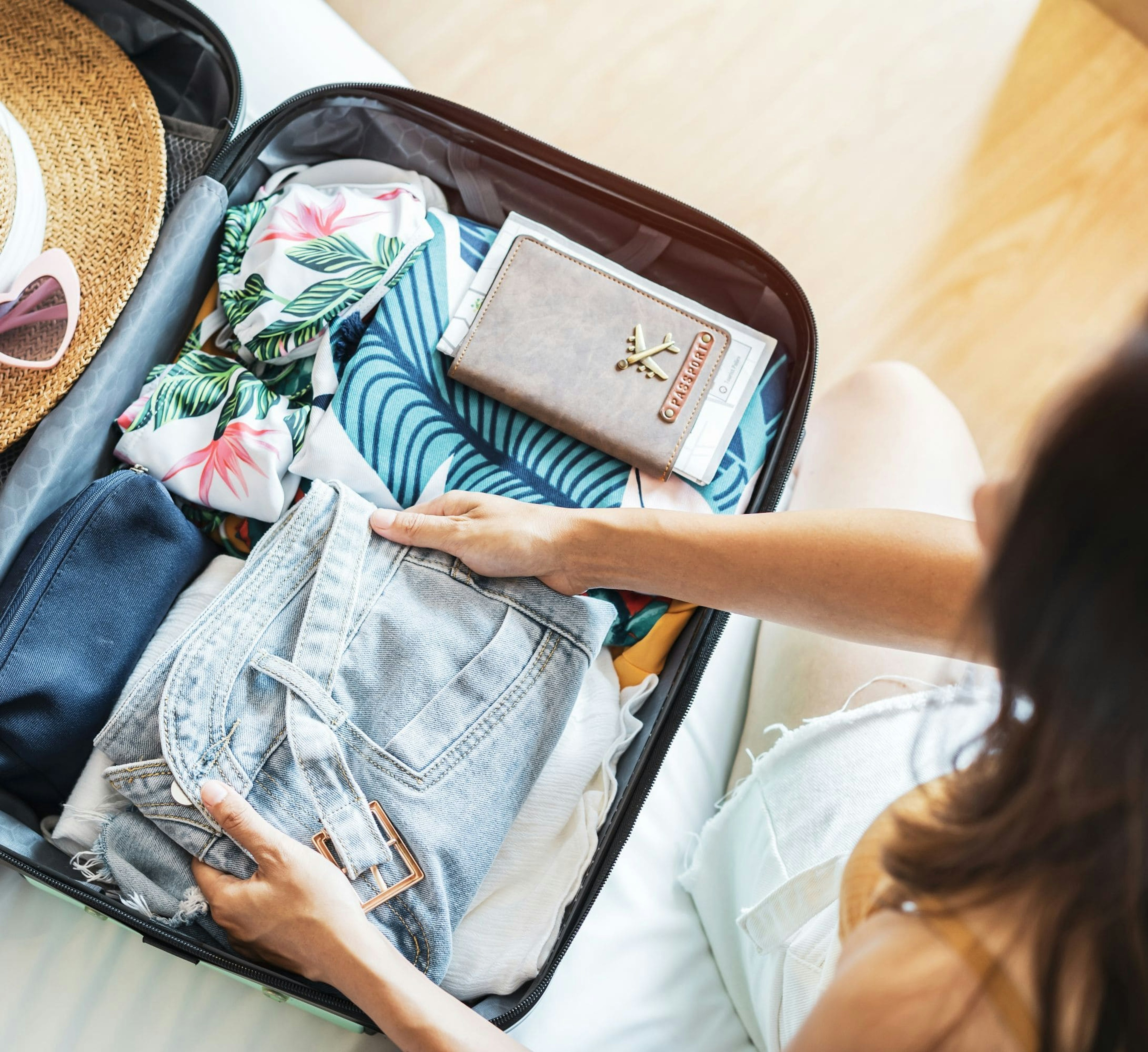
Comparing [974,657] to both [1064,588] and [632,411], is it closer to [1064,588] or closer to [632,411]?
[1064,588]

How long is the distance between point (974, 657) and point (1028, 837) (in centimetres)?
8

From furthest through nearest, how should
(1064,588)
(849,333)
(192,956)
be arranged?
1. (849,333)
2. (192,956)
3. (1064,588)

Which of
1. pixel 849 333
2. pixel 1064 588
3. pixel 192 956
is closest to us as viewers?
pixel 1064 588

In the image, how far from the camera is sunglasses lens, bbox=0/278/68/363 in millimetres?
750

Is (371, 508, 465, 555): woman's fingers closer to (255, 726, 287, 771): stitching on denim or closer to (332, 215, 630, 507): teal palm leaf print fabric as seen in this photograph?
(332, 215, 630, 507): teal palm leaf print fabric

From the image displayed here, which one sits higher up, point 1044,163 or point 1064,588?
point 1044,163

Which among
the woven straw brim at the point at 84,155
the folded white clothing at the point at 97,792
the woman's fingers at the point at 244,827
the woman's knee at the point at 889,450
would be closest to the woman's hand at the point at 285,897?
the woman's fingers at the point at 244,827

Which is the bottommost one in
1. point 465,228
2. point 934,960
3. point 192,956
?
point 192,956

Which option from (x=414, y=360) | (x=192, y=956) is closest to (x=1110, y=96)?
(x=414, y=360)

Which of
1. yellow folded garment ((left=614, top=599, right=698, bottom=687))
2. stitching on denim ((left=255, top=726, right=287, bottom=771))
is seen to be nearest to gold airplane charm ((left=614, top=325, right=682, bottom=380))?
yellow folded garment ((left=614, top=599, right=698, bottom=687))

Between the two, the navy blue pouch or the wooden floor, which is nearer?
the navy blue pouch

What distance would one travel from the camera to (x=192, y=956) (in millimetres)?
641

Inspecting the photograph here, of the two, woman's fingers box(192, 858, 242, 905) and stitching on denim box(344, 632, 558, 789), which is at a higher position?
stitching on denim box(344, 632, 558, 789)

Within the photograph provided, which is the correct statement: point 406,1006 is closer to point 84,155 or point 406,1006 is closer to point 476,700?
point 476,700
